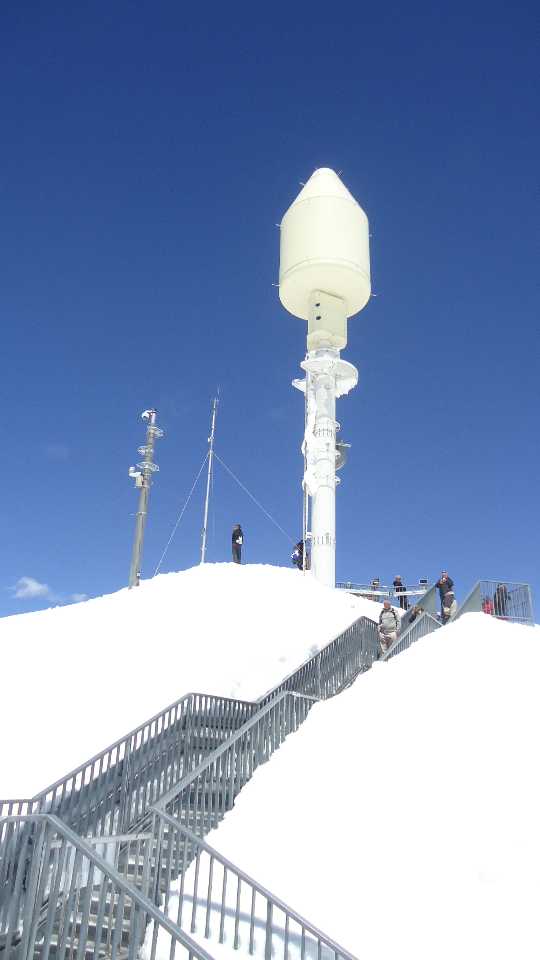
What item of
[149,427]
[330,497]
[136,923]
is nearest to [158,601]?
[149,427]

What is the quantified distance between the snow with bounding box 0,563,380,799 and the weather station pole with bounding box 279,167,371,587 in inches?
331

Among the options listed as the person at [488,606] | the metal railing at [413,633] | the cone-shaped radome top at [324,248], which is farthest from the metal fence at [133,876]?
the cone-shaped radome top at [324,248]

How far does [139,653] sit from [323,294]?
22.2 meters

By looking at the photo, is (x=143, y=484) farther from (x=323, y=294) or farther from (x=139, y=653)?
(x=323, y=294)

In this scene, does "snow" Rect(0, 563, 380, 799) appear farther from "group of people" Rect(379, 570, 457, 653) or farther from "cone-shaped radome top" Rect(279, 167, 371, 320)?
"cone-shaped radome top" Rect(279, 167, 371, 320)

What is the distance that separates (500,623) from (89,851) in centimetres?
1115

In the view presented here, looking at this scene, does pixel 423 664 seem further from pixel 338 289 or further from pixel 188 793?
pixel 338 289

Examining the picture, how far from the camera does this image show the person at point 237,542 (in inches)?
1092

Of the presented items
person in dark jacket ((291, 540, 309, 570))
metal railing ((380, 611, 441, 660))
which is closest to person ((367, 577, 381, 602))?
person in dark jacket ((291, 540, 309, 570))

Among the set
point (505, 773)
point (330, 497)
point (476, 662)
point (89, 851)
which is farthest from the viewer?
point (330, 497)

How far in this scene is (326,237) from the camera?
111 feet

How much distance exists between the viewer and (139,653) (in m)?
17.3

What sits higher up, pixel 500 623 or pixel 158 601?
pixel 158 601

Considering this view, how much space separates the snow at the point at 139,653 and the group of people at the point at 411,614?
7.04 ft
